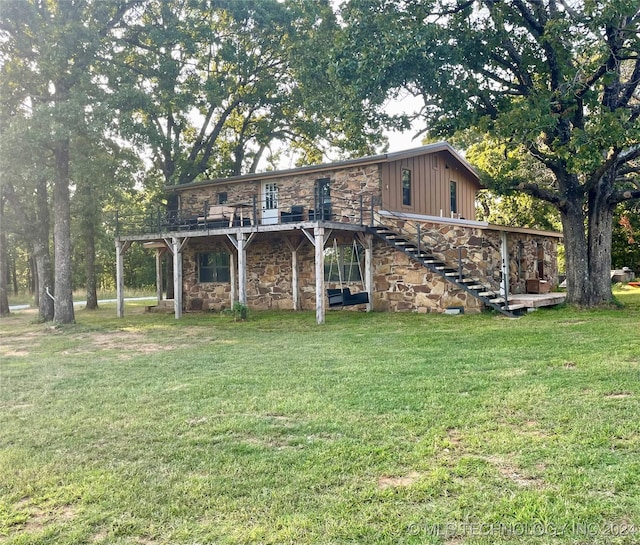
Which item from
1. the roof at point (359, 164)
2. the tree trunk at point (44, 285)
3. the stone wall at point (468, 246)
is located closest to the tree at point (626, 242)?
the roof at point (359, 164)

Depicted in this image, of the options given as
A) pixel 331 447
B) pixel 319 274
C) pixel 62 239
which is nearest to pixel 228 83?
pixel 62 239

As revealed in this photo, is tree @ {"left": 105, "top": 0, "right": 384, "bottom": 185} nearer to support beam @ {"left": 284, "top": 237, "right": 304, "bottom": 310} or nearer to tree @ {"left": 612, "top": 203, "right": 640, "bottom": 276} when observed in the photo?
support beam @ {"left": 284, "top": 237, "right": 304, "bottom": 310}

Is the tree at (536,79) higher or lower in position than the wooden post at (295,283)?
higher

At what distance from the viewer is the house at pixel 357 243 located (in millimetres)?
14281

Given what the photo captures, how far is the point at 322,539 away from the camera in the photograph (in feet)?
9.37

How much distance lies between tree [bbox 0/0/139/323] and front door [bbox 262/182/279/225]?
5.96 metres

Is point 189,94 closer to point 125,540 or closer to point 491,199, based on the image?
point 491,199

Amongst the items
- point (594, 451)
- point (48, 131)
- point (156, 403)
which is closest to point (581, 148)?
point (594, 451)

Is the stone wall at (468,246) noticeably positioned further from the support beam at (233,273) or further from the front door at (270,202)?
the support beam at (233,273)

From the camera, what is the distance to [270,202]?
59.8ft

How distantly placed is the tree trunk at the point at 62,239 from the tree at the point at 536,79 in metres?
8.61

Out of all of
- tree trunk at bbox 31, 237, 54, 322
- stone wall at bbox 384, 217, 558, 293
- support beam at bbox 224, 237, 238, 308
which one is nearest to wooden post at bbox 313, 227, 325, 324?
stone wall at bbox 384, 217, 558, 293

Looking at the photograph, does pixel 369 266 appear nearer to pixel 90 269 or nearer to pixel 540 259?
pixel 540 259

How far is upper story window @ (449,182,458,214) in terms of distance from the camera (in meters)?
19.2
